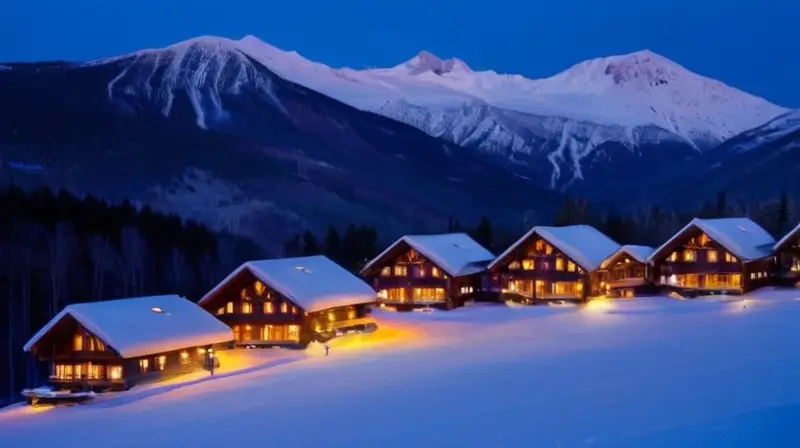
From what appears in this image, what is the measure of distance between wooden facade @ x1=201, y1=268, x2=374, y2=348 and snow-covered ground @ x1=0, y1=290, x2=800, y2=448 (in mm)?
1745

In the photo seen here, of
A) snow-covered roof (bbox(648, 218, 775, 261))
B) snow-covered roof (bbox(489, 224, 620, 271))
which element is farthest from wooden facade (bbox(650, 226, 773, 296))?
snow-covered roof (bbox(489, 224, 620, 271))

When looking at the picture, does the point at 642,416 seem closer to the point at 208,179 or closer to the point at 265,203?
the point at 265,203

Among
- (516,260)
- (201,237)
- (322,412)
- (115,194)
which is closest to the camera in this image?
(322,412)

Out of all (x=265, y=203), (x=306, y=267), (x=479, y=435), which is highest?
(x=265, y=203)

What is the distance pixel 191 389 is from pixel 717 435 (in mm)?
21261

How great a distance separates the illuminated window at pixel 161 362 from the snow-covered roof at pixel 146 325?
0.75m

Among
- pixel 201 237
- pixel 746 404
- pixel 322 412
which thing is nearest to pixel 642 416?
pixel 746 404

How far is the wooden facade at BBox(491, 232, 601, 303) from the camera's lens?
215 feet

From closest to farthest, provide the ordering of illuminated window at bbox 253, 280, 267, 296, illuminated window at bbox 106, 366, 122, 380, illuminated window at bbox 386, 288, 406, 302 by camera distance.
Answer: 1. illuminated window at bbox 106, 366, 122, 380
2. illuminated window at bbox 253, 280, 267, 296
3. illuminated window at bbox 386, 288, 406, 302

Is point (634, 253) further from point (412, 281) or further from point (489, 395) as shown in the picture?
point (489, 395)

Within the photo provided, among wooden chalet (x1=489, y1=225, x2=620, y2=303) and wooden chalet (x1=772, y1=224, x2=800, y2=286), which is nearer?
wooden chalet (x1=489, y1=225, x2=620, y2=303)

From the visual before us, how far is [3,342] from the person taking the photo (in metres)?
59.8

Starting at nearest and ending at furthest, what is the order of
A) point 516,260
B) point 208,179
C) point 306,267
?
point 306,267
point 516,260
point 208,179

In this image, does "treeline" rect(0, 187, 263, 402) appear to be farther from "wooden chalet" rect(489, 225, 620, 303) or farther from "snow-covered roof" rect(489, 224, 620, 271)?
"snow-covered roof" rect(489, 224, 620, 271)
